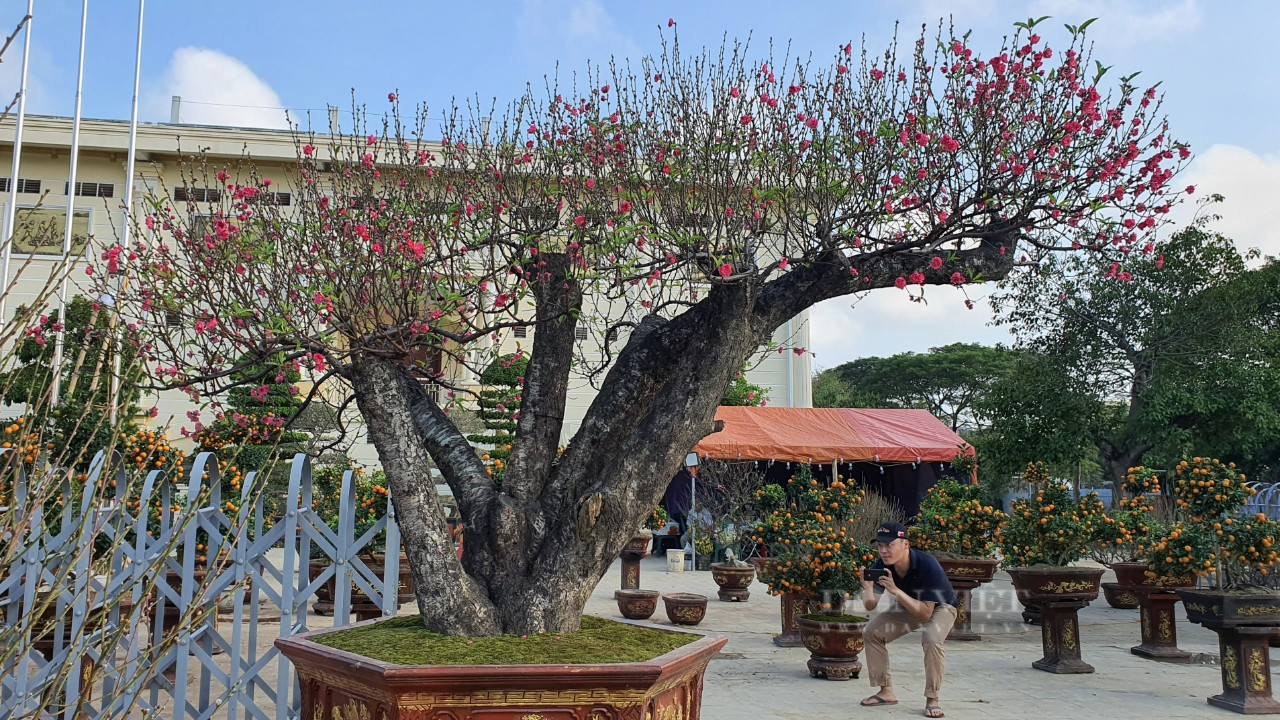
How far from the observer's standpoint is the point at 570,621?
4.52m

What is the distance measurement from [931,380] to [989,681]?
37.7 meters

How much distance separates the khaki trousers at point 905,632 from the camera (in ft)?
22.2

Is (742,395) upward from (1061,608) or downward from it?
upward

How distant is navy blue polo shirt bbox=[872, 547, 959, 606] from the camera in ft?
22.6

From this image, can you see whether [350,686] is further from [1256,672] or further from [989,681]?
[1256,672]

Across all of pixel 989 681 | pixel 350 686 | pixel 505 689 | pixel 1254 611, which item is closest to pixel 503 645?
pixel 505 689

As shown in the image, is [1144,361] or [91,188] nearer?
[1144,361]

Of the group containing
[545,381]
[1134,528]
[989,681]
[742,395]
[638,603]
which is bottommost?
[989,681]

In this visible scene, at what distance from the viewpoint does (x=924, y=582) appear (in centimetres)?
695

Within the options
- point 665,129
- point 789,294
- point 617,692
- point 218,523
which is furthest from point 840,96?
point 218,523

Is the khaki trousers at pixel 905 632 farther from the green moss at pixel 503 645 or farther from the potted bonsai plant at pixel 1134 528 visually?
the potted bonsai plant at pixel 1134 528

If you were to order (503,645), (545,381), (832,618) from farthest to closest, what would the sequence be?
(832,618)
(545,381)
(503,645)

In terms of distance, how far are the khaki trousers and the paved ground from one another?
267 mm

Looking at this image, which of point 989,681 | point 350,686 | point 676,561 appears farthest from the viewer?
point 676,561
